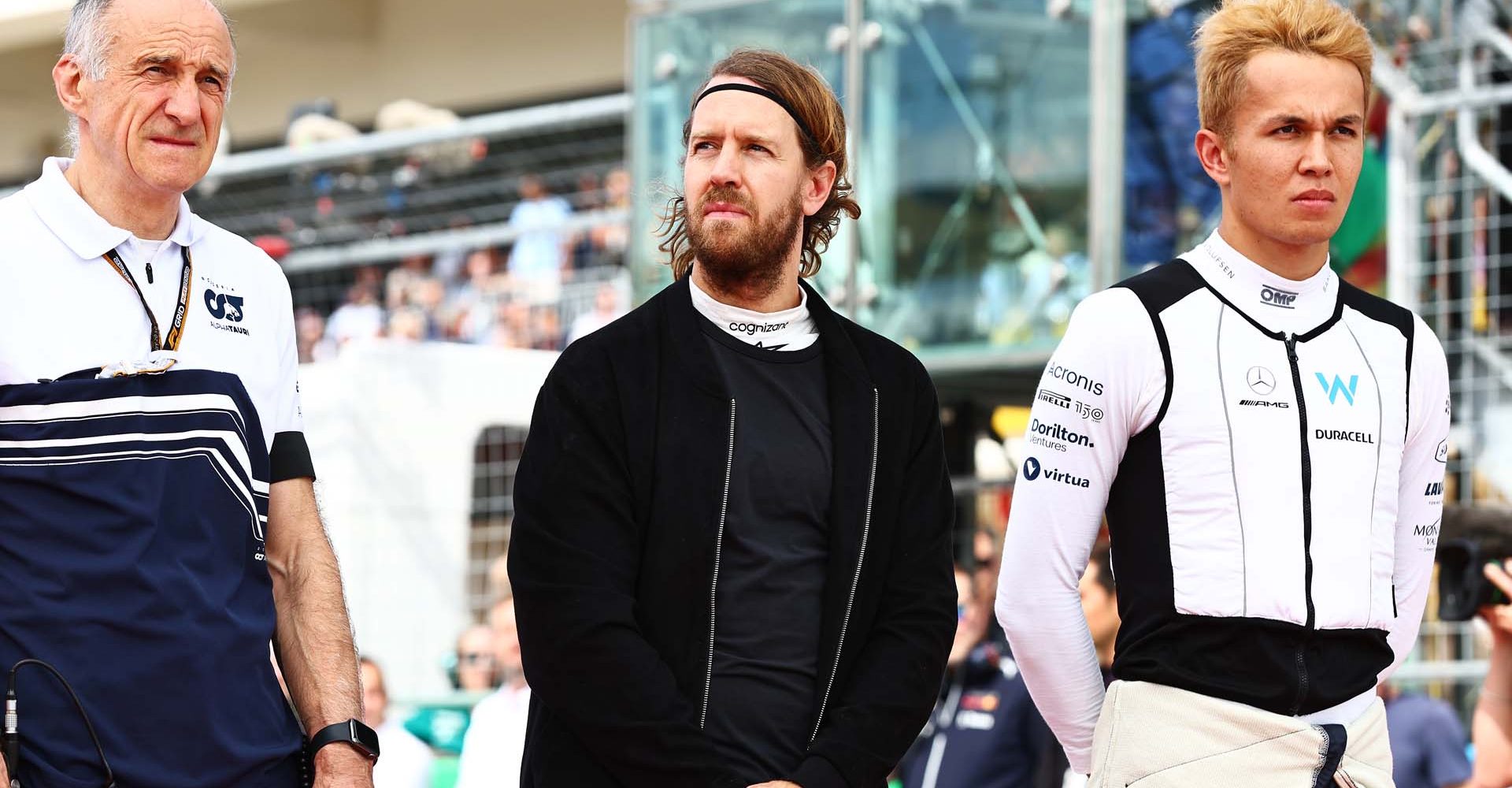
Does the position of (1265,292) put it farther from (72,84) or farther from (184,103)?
(72,84)

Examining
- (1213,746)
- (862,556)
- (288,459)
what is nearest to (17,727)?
(288,459)

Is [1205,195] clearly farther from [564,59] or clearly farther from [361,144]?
[564,59]

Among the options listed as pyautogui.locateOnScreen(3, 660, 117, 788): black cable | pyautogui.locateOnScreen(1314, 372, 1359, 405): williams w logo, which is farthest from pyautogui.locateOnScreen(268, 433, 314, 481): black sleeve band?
pyautogui.locateOnScreen(1314, 372, 1359, 405): williams w logo

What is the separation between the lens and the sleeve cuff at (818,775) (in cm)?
321

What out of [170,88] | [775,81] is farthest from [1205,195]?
[170,88]

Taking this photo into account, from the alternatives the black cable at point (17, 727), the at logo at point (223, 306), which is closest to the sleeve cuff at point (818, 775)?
the black cable at point (17, 727)

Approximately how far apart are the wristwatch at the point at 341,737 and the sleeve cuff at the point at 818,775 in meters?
0.69

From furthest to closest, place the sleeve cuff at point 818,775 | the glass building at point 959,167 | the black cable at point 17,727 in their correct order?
the glass building at point 959,167 < the sleeve cuff at point 818,775 < the black cable at point 17,727

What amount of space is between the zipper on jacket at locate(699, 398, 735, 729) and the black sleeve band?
720 mm

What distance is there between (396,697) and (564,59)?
10.7m

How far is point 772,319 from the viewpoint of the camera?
3.57 metres

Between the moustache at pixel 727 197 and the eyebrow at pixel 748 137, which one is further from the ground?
the eyebrow at pixel 748 137

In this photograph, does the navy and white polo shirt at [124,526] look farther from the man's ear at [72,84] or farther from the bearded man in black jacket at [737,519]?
the bearded man in black jacket at [737,519]

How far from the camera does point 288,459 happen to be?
11.6 feet
